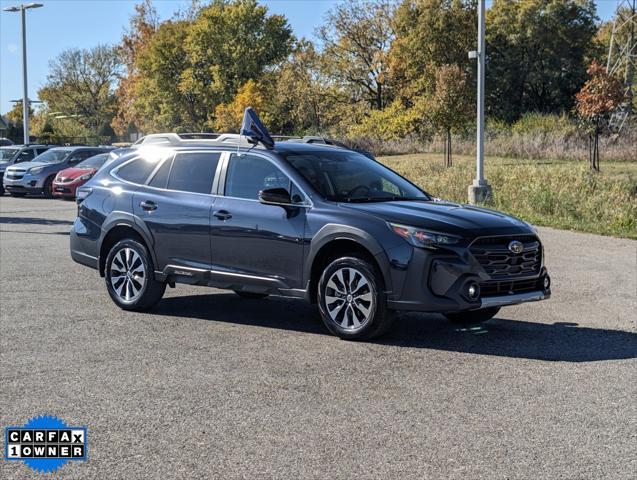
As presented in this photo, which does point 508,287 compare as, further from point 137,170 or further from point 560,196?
point 560,196

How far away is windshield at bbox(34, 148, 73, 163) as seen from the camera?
29.4 meters

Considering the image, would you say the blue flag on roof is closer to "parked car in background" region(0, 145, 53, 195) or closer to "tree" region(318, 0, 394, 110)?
"parked car in background" region(0, 145, 53, 195)

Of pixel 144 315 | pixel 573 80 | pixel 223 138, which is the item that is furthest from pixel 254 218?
pixel 573 80

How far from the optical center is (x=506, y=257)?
7.39 metres

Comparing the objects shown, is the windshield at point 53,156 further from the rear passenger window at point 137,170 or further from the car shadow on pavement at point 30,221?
the rear passenger window at point 137,170

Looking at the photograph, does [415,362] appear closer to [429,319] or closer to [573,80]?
[429,319]

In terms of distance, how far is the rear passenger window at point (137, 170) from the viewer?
29.8ft

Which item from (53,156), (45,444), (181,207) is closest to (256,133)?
(181,207)

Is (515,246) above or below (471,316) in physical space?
above

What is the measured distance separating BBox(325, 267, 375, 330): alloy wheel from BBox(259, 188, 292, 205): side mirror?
2.82ft

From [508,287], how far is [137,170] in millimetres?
4221

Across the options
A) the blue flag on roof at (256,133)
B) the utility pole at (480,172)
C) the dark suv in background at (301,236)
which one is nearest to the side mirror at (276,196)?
the dark suv in background at (301,236)

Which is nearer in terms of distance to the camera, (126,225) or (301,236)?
(301,236)

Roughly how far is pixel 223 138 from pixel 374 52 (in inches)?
2167
